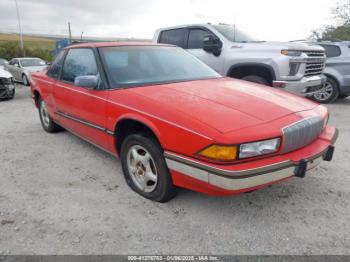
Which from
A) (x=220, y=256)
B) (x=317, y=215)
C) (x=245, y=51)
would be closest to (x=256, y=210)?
(x=317, y=215)

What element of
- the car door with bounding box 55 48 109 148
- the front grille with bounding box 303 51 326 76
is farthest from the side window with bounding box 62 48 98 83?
the front grille with bounding box 303 51 326 76

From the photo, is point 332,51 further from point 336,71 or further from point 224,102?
point 224,102

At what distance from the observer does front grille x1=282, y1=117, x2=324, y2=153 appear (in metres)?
2.41

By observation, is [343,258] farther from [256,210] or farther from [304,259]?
[256,210]

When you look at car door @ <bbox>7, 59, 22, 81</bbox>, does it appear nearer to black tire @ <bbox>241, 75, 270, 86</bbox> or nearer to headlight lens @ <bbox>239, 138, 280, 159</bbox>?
black tire @ <bbox>241, 75, 270, 86</bbox>

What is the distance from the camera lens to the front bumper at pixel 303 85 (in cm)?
541

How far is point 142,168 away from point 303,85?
4047mm

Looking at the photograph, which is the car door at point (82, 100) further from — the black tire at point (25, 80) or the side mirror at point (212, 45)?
the black tire at point (25, 80)

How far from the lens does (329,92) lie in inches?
308

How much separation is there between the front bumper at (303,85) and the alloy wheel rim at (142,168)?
347cm

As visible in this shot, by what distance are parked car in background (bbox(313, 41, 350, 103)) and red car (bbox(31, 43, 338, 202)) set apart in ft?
17.4

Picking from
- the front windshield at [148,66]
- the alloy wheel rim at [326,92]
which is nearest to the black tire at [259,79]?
the front windshield at [148,66]

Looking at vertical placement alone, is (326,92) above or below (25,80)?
above

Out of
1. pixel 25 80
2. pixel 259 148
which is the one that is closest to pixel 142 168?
pixel 259 148
